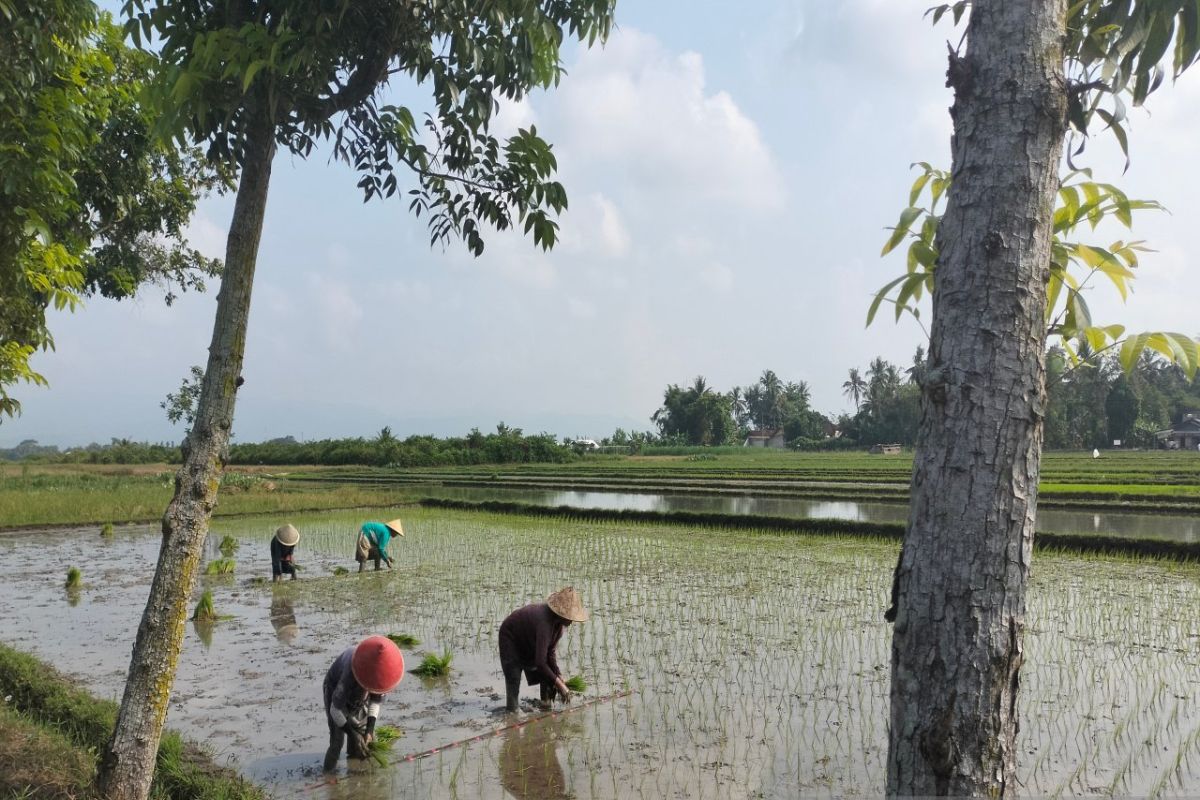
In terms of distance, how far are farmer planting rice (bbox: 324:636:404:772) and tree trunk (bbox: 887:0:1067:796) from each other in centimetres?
306

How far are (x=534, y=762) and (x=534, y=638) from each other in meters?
0.86

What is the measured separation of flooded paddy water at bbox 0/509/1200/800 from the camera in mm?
4273

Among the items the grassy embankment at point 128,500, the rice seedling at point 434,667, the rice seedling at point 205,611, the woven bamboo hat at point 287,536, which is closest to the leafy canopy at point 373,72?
the rice seedling at point 434,667

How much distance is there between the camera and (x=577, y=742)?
15.4ft

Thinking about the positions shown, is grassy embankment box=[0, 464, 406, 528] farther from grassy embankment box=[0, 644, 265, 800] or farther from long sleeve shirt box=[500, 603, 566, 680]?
long sleeve shirt box=[500, 603, 566, 680]

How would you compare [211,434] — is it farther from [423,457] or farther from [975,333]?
[423,457]

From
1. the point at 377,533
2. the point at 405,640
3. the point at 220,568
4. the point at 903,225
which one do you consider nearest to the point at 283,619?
the point at 405,640

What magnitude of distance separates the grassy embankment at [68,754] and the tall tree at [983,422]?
10.8 ft

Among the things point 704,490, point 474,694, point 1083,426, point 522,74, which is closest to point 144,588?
point 474,694

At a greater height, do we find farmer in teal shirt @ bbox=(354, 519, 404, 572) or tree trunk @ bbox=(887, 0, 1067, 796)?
tree trunk @ bbox=(887, 0, 1067, 796)

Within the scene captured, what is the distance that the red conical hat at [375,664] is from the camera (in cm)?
400

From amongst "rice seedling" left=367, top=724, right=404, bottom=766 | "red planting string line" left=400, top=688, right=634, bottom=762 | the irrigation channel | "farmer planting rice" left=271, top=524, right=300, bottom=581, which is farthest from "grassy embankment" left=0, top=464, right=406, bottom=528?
"red planting string line" left=400, top=688, right=634, bottom=762

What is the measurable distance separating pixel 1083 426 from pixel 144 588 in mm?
60411

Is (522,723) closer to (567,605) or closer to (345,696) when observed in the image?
(567,605)
